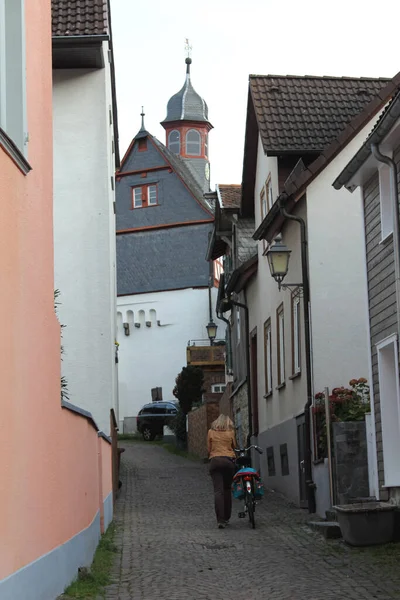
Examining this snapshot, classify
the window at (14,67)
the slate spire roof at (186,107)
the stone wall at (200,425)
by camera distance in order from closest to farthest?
1. the window at (14,67)
2. the stone wall at (200,425)
3. the slate spire roof at (186,107)

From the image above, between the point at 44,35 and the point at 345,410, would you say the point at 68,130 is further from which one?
the point at 44,35

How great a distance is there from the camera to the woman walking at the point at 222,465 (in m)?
16.1

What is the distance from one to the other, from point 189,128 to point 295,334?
60.4 meters

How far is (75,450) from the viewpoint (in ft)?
34.3

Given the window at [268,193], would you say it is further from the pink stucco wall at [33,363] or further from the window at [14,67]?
the window at [14,67]

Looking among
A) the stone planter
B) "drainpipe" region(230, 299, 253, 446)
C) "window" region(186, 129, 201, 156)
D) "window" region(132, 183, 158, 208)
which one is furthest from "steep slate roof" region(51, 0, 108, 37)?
"window" region(186, 129, 201, 156)

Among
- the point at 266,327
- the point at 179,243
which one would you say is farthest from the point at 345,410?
the point at 179,243

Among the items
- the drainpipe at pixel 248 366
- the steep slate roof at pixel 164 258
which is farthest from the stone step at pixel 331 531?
the steep slate roof at pixel 164 258

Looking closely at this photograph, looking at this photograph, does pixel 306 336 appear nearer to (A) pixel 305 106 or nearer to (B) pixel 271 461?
(B) pixel 271 461

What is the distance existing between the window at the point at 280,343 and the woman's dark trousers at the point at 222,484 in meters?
5.77

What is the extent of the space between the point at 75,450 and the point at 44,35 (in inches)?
148

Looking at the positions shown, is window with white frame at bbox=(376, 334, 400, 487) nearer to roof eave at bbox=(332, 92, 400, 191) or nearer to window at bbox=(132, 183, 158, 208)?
roof eave at bbox=(332, 92, 400, 191)

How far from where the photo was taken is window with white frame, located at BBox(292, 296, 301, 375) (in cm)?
2044

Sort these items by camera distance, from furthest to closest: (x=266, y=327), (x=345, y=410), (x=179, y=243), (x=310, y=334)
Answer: (x=179, y=243)
(x=266, y=327)
(x=310, y=334)
(x=345, y=410)
